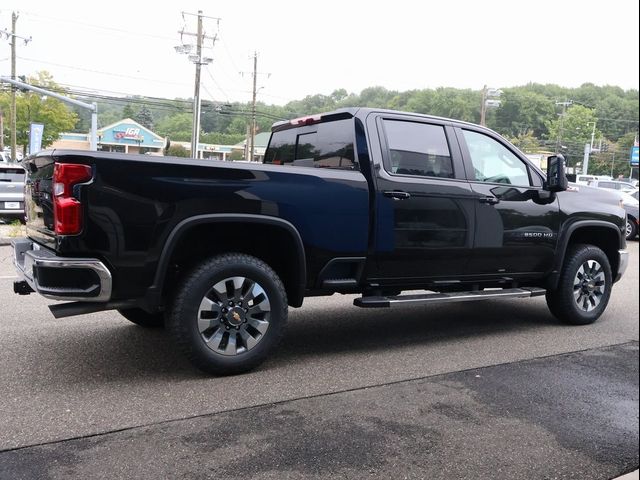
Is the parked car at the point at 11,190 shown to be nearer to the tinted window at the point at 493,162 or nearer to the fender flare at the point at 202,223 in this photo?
the fender flare at the point at 202,223

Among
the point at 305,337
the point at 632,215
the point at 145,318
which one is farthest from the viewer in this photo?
the point at 632,215

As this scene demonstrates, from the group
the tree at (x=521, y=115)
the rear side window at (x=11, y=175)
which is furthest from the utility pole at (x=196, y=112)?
the rear side window at (x=11, y=175)

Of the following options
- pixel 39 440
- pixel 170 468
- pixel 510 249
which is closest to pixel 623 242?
pixel 510 249

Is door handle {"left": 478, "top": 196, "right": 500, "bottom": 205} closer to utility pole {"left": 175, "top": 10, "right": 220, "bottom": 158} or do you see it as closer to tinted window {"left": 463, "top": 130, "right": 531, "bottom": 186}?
tinted window {"left": 463, "top": 130, "right": 531, "bottom": 186}

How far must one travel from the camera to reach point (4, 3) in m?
3.88

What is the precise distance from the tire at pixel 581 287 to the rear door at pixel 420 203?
4.77 feet

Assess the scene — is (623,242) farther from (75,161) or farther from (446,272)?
(75,161)

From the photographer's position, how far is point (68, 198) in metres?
3.45

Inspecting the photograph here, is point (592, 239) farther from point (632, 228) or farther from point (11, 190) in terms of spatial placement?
point (632, 228)

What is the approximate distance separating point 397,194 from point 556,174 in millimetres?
1893

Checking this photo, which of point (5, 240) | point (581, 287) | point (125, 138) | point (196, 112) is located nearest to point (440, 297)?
point (581, 287)

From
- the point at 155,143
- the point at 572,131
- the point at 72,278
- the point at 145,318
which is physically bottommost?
the point at 145,318

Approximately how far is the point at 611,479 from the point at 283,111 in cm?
449

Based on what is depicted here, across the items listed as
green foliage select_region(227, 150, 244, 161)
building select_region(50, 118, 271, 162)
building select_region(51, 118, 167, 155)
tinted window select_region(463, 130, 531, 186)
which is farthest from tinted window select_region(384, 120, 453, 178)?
building select_region(51, 118, 167, 155)
